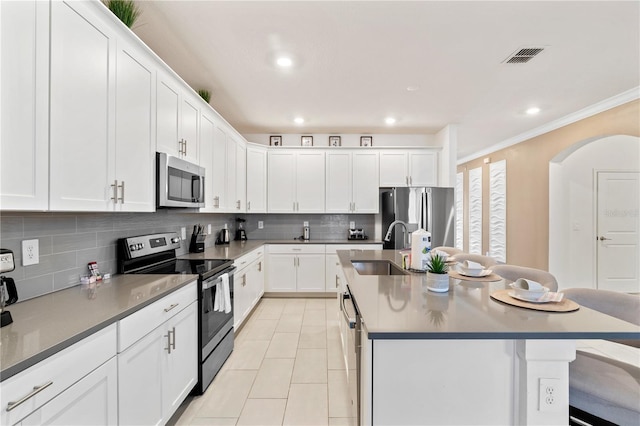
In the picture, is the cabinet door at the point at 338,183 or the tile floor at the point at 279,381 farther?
the cabinet door at the point at 338,183

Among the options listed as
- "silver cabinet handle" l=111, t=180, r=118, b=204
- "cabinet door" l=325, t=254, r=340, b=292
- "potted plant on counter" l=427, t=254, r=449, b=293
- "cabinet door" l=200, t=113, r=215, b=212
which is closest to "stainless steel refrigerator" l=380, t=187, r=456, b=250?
"cabinet door" l=325, t=254, r=340, b=292

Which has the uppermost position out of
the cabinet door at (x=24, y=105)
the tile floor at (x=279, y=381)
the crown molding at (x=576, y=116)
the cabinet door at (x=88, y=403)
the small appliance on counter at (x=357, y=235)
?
the crown molding at (x=576, y=116)

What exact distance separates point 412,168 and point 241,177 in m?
2.69

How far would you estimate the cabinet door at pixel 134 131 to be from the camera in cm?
169

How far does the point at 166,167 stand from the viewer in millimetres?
2111

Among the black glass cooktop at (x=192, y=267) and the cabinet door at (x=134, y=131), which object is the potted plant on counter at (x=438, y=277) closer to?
the black glass cooktop at (x=192, y=267)

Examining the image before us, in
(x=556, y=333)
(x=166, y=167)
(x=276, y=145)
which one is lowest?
(x=556, y=333)

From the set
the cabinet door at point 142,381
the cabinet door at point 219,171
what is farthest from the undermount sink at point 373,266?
the cabinet door at point 219,171

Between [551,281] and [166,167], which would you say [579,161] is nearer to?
[551,281]

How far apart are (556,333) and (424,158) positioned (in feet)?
12.9

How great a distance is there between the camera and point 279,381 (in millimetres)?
2309

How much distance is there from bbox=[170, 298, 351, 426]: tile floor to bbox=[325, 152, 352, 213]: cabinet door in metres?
1.86

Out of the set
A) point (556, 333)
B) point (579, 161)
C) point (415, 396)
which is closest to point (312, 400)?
point (415, 396)

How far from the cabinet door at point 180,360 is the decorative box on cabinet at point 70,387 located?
16.6 inches
